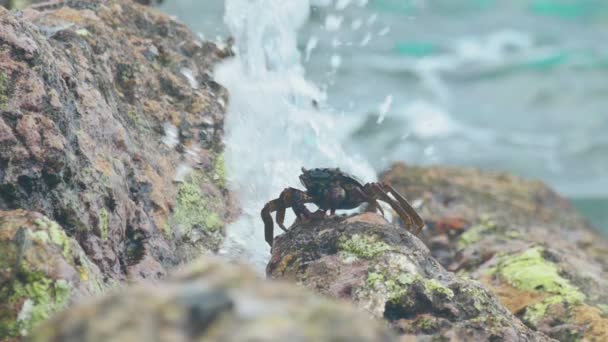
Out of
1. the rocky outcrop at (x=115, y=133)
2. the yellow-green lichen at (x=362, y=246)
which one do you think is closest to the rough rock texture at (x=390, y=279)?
the yellow-green lichen at (x=362, y=246)

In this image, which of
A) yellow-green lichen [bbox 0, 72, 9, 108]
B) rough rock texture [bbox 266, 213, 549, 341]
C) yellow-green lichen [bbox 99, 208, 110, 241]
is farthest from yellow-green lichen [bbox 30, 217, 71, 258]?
rough rock texture [bbox 266, 213, 549, 341]

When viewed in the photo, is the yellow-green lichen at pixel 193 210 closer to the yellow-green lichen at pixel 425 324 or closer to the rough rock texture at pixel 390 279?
the rough rock texture at pixel 390 279

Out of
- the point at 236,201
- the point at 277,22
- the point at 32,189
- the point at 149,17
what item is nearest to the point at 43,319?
the point at 32,189

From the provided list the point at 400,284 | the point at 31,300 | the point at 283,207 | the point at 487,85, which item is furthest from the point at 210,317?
the point at 487,85

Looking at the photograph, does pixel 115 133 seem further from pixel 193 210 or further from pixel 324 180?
pixel 324 180

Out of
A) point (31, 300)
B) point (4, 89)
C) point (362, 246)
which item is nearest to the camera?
point (31, 300)

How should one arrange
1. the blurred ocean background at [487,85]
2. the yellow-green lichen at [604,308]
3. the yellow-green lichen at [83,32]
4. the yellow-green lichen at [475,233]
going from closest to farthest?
the yellow-green lichen at [83,32] < the yellow-green lichen at [604,308] < the yellow-green lichen at [475,233] < the blurred ocean background at [487,85]

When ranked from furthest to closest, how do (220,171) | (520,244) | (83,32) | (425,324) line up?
(520,244) → (220,171) → (83,32) → (425,324)
